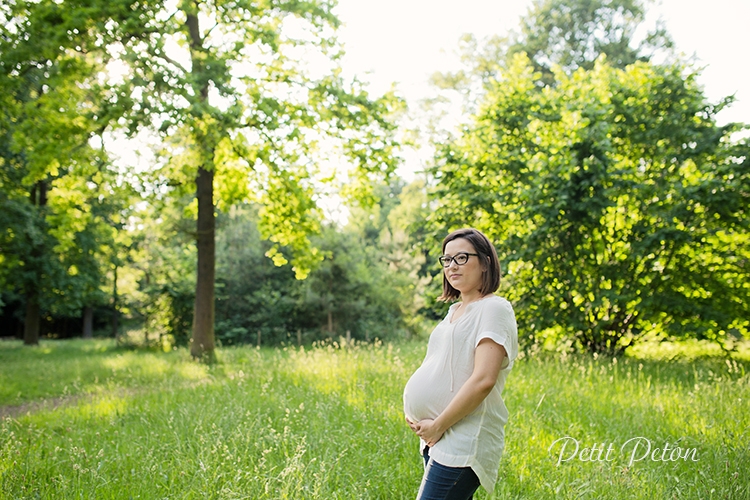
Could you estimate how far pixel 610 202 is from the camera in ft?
32.9

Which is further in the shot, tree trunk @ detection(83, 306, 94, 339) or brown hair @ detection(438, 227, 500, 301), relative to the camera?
tree trunk @ detection(83, 306, 94, 339)

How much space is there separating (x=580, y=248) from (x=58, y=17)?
38.3ft

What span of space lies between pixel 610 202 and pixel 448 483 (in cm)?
888

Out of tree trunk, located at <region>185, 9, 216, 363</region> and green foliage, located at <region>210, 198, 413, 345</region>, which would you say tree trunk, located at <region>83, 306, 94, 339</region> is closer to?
green foliage, located at <region>210, 198, 413, 345</region>

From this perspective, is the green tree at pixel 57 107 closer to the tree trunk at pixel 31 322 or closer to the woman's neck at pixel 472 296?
the tree trunk at pixel 31 322

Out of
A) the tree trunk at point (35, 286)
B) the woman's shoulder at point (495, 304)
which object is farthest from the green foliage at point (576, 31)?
the woman's shoulder at point (495, 304)

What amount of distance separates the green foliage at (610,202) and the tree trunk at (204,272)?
234 inches

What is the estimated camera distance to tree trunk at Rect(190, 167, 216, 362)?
13.7 m

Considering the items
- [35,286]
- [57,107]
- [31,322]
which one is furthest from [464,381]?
[31,322]

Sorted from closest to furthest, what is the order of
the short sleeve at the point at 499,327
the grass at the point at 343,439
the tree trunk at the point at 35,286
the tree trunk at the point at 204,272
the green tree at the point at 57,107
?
the short sleeve at the point at 499,327 → the grass at the point at 343,439 → the green tree at the point at 57,107 → the tree trunk at the point at 204,272 → the tree trunk at the point at 35,286

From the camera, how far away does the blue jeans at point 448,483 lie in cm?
232

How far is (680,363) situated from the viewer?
33.8 ft

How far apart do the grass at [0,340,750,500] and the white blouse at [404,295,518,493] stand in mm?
1734

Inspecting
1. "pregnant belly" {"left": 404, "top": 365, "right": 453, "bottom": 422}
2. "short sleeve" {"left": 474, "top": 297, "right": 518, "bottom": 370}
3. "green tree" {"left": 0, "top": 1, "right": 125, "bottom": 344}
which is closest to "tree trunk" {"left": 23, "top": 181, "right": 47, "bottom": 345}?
"green tree" {"left": 0, "top": 1, "right": 125, "bottom": 344}
